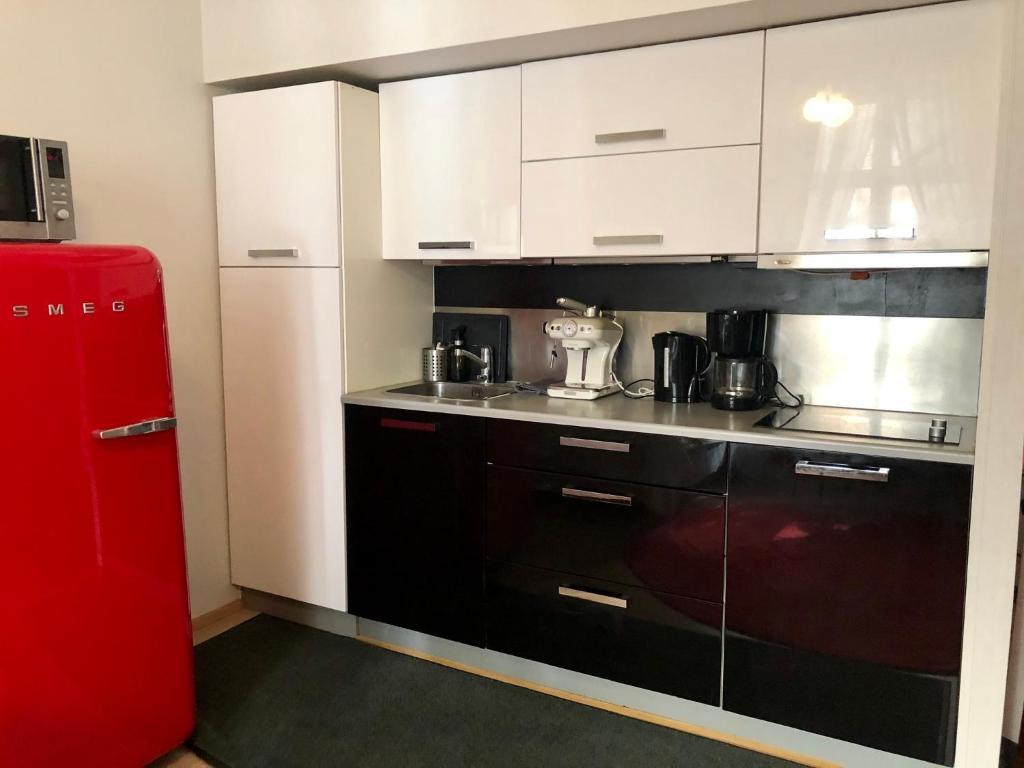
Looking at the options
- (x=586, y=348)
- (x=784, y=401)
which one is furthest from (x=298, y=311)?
(x=784, y=401)

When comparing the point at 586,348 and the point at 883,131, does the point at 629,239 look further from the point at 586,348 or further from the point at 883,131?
the point at 883,131

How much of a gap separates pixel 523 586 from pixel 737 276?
1220mm

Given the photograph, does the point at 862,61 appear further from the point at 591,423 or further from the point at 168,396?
the point at 168,396

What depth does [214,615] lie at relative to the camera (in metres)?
2.87

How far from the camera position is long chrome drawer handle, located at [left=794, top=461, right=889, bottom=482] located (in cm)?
182

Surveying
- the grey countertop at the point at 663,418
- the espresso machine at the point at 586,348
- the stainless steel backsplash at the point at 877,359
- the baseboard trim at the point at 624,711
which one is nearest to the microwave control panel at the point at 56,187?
the grey countertop at the point at 663,418

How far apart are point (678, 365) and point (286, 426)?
4.58ft

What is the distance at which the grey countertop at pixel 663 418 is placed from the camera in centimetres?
181

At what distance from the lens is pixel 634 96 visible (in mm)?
2234

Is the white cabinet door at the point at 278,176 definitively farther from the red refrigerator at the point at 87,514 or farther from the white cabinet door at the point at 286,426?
the red refrigerator at the point at 87,514

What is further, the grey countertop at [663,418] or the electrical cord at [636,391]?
the electrical cord at [636,391]

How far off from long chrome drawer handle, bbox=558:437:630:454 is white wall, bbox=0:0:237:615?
4.61 ft

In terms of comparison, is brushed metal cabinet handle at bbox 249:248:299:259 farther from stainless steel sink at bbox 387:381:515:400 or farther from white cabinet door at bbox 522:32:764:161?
white cabinet door at bbox 522:32:764:161

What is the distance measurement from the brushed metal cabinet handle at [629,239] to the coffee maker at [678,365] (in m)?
0.33
